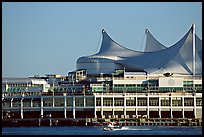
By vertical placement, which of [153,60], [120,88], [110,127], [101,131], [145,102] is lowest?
[101,131]

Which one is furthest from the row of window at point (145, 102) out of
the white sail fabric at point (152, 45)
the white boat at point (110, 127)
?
the white sail fabric at point (152, 45)

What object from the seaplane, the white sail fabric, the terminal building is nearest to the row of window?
the terminal building

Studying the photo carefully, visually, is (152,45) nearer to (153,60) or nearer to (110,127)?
(153,60)

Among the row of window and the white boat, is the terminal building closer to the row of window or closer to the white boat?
the row of window

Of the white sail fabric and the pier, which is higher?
the white sail fabric

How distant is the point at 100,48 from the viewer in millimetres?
112000

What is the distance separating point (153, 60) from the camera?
10556 centimetres

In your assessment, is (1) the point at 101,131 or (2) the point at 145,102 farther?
(2) the point at 145,102

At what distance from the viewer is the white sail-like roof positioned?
340ft

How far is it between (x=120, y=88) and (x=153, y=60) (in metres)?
16.5

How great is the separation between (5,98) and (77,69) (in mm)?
19940

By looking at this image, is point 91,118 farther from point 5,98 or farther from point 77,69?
point 77,69

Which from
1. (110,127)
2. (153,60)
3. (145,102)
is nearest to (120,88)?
(145,102)

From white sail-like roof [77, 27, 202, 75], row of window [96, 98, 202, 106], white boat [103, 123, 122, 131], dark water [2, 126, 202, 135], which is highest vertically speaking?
white sail-like roof [77, 27, 202, 75]
